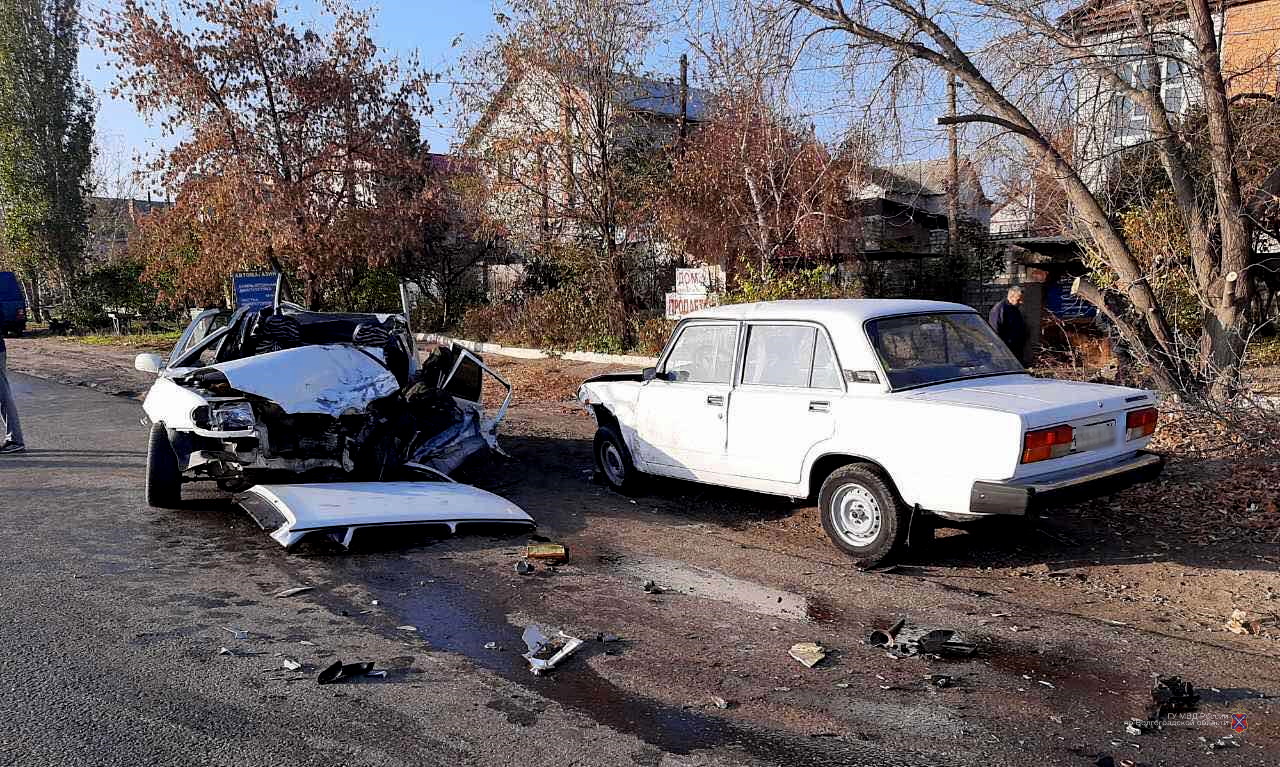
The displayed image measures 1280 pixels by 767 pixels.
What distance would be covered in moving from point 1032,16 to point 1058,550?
6578 millimetres

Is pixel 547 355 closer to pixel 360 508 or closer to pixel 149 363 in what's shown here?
pixel 149 363

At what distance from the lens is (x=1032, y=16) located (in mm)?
9992

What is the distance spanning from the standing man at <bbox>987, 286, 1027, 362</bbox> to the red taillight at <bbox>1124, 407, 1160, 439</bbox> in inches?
181

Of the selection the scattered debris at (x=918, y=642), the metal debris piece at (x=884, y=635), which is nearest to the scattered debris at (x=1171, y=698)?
the scattered debris at (x=918, y=642)

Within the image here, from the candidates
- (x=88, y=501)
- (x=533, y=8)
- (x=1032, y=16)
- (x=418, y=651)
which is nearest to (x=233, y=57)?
(x=533, y=8)

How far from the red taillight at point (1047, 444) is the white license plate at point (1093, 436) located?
0.09 metres

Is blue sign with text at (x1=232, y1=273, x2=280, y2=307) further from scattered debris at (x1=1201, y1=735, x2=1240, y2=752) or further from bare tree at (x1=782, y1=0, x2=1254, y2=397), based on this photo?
scattered debris at (x1=1201, y1=735, x2=1240, y2=752)

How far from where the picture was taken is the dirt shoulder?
3744 mm

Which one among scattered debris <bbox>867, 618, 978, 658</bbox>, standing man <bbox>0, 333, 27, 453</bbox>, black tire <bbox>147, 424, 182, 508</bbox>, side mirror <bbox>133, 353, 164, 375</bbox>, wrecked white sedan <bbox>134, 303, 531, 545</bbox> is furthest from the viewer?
standing man <bbox>0, 333, 27, 453</bbox>

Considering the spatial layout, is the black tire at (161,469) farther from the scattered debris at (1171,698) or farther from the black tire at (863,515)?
the scattered debris at (1171,698)

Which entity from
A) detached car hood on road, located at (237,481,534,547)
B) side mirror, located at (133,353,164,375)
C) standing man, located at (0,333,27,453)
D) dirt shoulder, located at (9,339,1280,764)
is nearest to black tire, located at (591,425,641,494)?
dirt shoulder, located at (9,339,1280,764)

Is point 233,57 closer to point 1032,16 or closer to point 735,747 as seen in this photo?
point 1032,16

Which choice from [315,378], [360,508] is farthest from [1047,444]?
[315,378]

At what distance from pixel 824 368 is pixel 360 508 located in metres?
3.33
